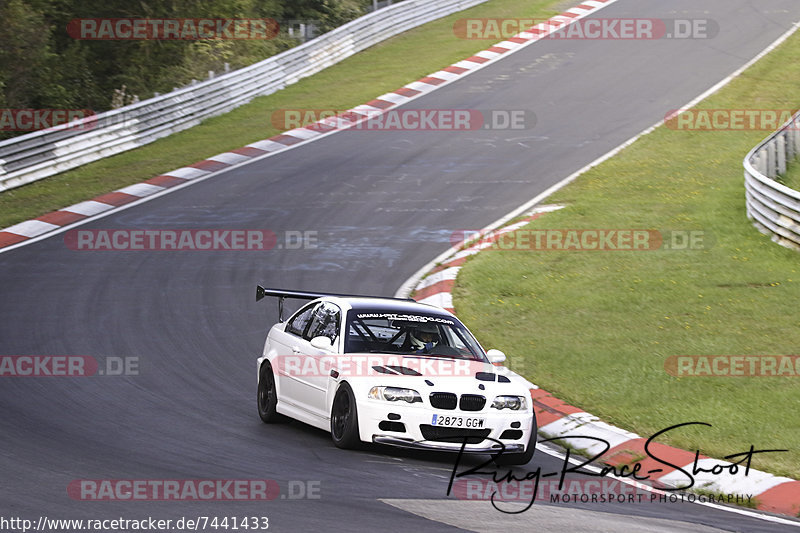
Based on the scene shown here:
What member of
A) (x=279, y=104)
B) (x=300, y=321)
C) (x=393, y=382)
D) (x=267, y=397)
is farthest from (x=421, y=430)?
(x=279, y=104)

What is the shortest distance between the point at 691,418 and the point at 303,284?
25.3 ft

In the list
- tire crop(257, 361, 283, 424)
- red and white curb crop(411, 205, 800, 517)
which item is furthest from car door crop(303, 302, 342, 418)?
red and white curb crop(411, 205, 800, 517)

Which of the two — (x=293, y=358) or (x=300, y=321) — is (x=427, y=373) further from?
(x=300, y=321)

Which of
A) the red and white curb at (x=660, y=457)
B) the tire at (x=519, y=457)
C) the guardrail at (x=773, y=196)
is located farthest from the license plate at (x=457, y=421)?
the guardrail at (x=773, y=196)

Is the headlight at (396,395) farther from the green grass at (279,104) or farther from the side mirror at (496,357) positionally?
the green grass at (279,104)

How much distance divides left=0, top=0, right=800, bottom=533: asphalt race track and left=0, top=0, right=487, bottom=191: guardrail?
134 inches

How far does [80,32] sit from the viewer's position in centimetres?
3156

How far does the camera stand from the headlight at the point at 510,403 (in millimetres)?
10000

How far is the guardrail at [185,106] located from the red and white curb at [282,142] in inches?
83.9

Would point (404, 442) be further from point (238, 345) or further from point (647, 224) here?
point (647, 224)

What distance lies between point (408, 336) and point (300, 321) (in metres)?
1.39

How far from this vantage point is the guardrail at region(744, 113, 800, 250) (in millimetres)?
18594

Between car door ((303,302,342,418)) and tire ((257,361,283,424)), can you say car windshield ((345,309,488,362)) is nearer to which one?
car door ((303,302,342,418))

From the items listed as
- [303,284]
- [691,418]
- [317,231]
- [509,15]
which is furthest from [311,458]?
[509,15]
